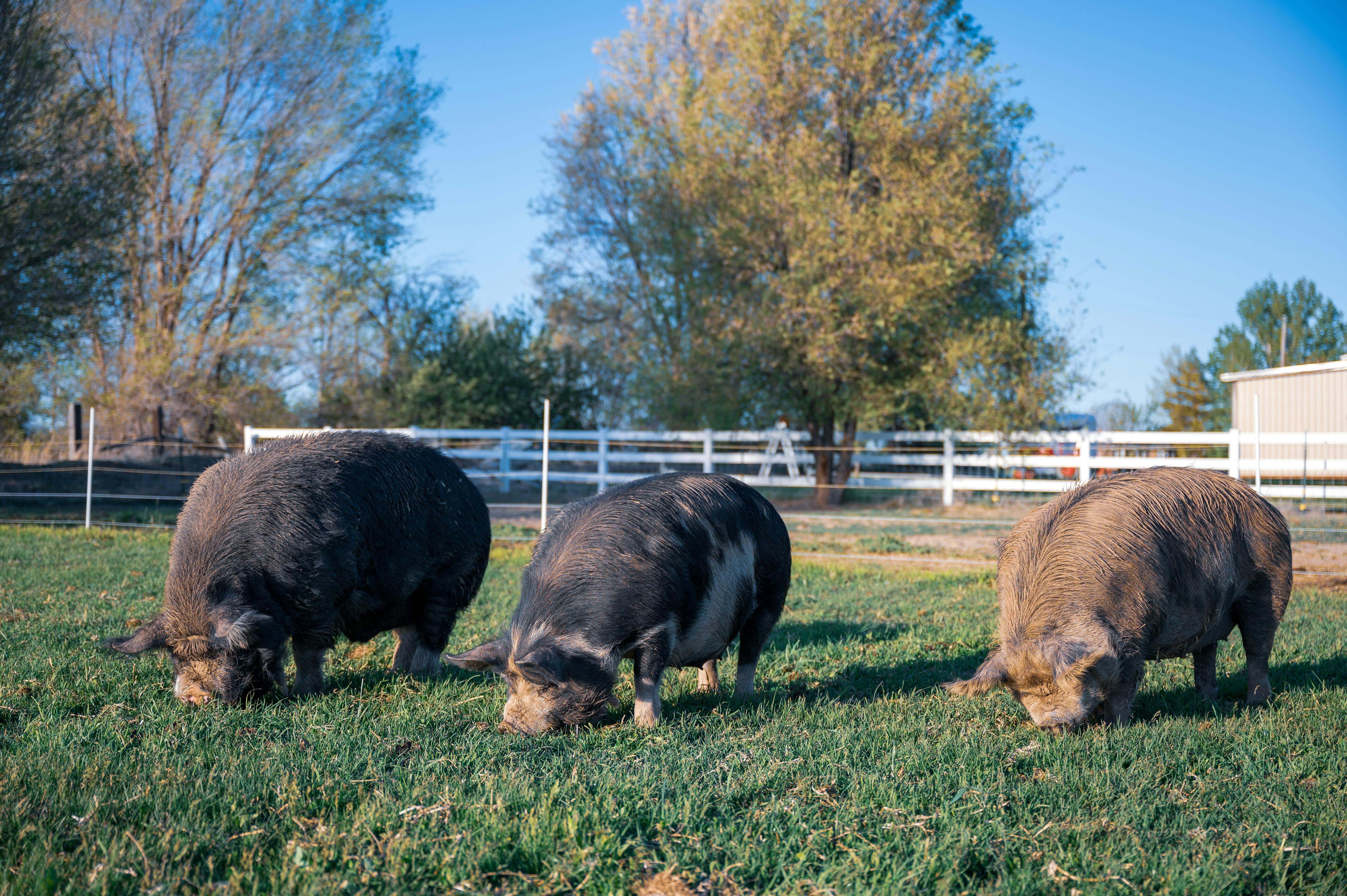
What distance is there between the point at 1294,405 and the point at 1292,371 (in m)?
1.11

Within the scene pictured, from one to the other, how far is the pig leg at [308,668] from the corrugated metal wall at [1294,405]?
22.9 m

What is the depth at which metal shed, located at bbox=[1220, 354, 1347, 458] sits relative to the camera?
22625 millimetres

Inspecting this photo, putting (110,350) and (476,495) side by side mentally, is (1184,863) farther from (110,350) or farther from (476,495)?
(110,350)

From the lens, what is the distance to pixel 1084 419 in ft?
87.8

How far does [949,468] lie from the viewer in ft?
62.9

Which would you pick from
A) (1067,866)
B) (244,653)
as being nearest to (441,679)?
(244,653)

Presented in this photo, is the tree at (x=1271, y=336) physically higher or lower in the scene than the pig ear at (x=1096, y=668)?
higher

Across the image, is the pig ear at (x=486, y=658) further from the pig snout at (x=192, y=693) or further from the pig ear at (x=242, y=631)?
the pig snout at (x=192, y=693)

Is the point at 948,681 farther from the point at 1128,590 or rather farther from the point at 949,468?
the point at 949,468

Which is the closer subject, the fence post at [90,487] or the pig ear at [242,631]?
the pig ear at [242,631]

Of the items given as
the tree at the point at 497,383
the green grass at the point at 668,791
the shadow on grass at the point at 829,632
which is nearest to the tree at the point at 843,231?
the tree at the point at 497,383

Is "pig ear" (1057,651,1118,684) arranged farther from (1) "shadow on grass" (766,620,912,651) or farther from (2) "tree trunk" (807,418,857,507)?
(2) "tree trunk" (807,418,857,507)

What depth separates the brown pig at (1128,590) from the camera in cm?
452

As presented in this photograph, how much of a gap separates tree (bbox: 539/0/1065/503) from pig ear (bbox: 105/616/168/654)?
48.6ft
